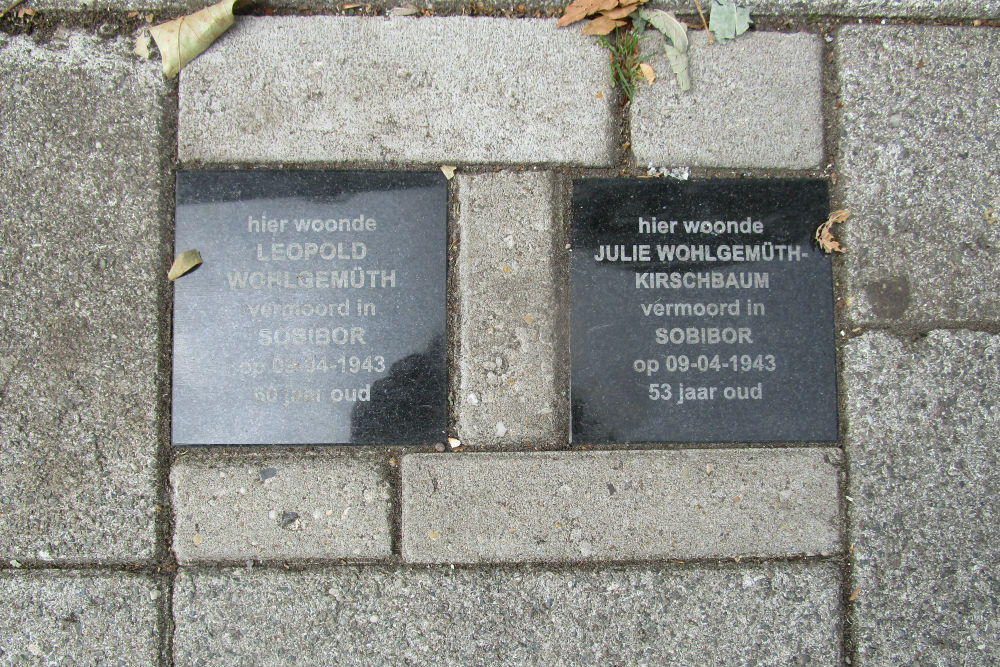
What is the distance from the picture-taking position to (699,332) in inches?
68.7

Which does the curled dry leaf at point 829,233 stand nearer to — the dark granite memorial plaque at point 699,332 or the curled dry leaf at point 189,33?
the dark granite memorial plaque at point 699,332

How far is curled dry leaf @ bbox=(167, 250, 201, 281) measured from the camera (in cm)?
174

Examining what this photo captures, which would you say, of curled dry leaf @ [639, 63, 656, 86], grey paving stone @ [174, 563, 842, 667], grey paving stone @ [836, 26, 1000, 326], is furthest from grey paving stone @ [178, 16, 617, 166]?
grey paving stone @ [174, 563, 842, 667]

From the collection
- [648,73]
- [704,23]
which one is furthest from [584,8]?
[704,23]

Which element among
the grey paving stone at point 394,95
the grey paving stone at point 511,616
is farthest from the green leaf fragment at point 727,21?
the grey paving stone at point 511,616

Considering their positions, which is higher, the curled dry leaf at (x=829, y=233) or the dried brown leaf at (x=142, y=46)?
the dried brown leaf at (x=142, y=46)

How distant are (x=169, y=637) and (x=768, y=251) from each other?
2207 millimetres

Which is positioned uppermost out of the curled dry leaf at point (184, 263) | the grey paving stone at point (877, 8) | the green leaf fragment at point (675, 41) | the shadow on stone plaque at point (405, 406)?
the grey paving stone at point (877, 8)

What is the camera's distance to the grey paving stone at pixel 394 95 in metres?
1.79

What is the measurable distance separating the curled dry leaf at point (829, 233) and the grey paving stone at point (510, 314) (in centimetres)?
82

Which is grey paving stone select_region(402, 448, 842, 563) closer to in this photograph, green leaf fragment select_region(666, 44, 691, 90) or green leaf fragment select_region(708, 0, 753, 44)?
green leaf fragment select_region(666, 44, 691, 90)

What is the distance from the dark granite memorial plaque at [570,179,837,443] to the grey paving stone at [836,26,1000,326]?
204mm

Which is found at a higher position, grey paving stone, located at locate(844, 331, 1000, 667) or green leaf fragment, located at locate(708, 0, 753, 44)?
green leaf fragment, located at locate(708, 0, 753, 44)

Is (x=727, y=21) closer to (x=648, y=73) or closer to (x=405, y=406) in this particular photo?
(x=648, y=73)
